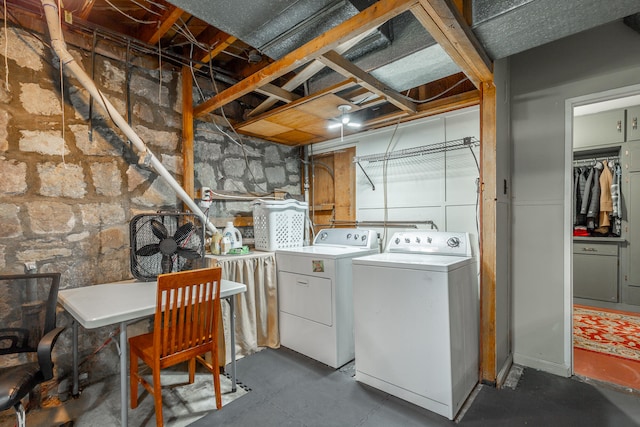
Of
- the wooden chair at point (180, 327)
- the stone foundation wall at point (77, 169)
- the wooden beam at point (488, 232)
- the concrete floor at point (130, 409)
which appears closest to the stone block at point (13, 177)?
the stone foundation wall at point (77, 169)

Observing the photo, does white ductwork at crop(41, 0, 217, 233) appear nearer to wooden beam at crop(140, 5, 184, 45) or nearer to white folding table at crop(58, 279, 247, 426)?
wooden beam at crop(140, 5, 184, 45)

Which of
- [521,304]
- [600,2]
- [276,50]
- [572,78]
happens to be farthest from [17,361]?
[572,78]

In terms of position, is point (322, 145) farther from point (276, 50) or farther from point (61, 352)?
point (61, 352)

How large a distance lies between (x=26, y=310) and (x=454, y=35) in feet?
9.30

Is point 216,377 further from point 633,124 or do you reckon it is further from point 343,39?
point 633,124

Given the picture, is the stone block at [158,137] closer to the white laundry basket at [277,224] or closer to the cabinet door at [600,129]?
the white laundry basket at [277,224]

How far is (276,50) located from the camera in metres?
1.95

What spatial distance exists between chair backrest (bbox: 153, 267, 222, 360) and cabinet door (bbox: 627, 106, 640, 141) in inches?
187

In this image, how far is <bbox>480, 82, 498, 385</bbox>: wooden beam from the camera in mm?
2080

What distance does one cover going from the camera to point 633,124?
3.48m

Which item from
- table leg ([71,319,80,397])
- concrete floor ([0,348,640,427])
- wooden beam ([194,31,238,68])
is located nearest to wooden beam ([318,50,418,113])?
wooden beam ([194,31,238,68])

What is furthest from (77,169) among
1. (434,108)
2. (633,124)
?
(633,124)

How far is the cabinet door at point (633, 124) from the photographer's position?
3453 mm

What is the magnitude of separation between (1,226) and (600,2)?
11.7 feet
